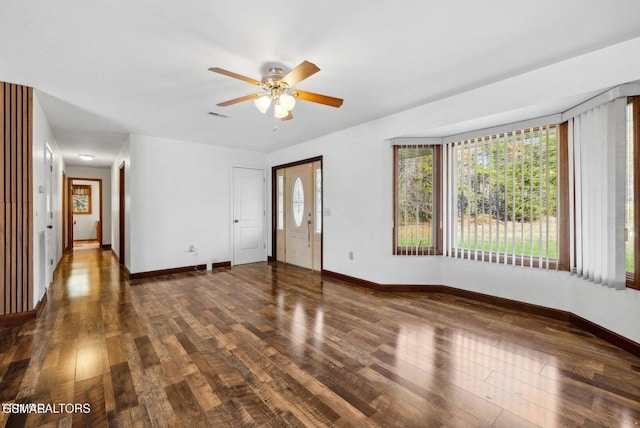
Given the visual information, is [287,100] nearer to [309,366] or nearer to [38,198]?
[309,366]

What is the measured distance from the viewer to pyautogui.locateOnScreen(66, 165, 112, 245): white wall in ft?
28.3

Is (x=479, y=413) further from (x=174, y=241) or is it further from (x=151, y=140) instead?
(x=151, y=140)

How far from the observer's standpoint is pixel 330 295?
4.06 m

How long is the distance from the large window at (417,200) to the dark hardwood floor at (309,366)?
949mm

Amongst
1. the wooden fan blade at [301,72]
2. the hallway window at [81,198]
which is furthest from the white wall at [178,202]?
the hallway window at [81,198]

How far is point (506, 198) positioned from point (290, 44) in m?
3.10

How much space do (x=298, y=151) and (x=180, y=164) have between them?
92.7 inches

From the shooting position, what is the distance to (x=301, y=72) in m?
2.25

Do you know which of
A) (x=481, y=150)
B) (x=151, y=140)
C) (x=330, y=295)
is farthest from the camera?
(x=151, y=140)

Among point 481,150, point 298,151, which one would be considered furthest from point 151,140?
point 481,150

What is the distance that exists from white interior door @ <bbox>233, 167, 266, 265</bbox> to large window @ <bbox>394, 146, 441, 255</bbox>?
345cm

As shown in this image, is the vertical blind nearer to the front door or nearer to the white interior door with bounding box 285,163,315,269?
the front door

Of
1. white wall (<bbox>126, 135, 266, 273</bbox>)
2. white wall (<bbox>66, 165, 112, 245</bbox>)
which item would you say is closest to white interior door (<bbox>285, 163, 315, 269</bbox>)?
white wall (<bbox>126, 135, 266, 273</bbox>)

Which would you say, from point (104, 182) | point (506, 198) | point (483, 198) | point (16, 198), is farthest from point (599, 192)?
point (104, 182)
